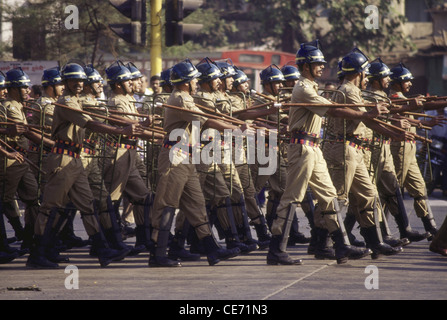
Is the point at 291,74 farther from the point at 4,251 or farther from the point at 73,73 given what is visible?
the point at 4,251

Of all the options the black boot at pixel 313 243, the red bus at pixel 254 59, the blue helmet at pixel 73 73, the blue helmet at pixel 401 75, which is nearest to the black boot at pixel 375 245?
the black boot at pixel 313 243

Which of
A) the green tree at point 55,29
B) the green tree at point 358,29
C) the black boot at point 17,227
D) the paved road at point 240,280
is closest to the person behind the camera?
the paved road at point 240,280

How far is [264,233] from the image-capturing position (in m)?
10.9

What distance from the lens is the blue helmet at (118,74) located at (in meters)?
10.5

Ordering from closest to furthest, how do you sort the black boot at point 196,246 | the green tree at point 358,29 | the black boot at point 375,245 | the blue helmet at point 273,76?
the black boot at point 375,245, the black boot at point 196,246, the blue helmet at point 273,76, the green tree at point 358,29

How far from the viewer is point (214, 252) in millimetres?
9438

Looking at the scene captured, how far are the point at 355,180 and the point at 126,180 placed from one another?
2472 millimetres

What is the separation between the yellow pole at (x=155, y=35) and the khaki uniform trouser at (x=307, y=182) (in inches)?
237

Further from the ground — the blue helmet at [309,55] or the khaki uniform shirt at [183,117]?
the blue helmet at [309,55]

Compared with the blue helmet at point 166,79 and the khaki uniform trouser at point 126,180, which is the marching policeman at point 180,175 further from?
the blue helmet at point 166,79

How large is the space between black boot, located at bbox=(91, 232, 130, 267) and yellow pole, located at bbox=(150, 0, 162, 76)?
5.78 meters

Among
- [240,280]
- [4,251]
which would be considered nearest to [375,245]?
[240,280]
